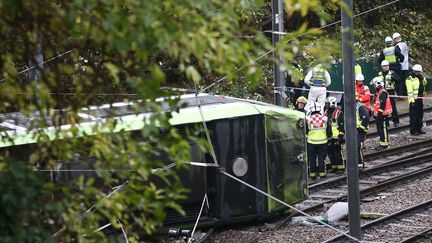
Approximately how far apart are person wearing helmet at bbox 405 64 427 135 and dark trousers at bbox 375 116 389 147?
173 cm

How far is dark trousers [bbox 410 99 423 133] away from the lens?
23.7 m

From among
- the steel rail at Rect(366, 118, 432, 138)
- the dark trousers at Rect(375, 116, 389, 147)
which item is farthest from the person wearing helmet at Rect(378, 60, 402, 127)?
the dark trousers at Rect(375, 116, 389, 147)

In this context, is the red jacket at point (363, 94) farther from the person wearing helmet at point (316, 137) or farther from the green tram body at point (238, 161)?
the green tram body at point (238, 161)

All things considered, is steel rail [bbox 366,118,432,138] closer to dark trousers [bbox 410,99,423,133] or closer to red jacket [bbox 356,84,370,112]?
dark trousers [bbox 410,99,423,133]

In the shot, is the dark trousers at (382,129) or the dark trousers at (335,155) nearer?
the dark trousers at (335,155)

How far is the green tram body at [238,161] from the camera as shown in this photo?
1309 cm

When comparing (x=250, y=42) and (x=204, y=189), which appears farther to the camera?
(x=204, y=189)

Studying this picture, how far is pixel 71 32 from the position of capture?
5984mm

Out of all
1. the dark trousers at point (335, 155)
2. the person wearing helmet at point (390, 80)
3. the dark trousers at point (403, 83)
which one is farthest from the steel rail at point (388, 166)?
the dark trousers at point (403, 83)

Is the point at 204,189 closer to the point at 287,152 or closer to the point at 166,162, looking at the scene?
the point at 166,162

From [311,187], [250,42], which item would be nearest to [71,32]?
[250,42]

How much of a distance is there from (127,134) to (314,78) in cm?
1482

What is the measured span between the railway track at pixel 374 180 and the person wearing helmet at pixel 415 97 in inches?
75.1

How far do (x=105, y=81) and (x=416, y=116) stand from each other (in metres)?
18.5
